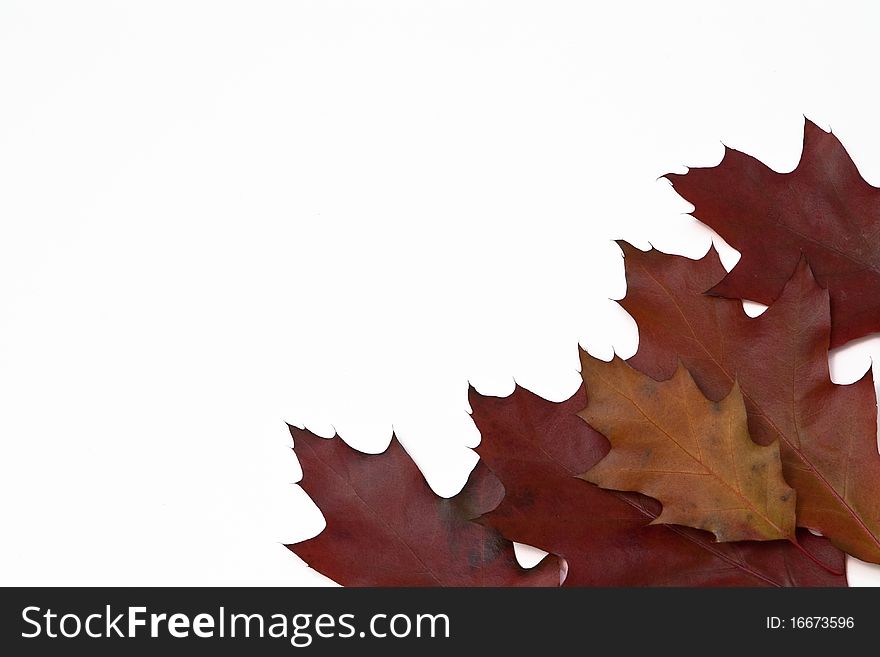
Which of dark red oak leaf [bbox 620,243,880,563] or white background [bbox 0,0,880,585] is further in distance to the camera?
white background [bbox 0,0,880,585]

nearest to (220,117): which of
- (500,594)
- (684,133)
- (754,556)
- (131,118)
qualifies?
(131,118)

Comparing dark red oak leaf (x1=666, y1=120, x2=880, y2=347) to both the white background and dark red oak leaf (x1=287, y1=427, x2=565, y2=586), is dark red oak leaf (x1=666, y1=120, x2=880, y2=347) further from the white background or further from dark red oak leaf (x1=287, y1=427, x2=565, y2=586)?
dark red oak leaf (x1=287, y1=427, x2=565, y2=586)

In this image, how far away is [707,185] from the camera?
0.97 metres

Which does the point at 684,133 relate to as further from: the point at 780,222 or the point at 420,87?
the point at 420,87

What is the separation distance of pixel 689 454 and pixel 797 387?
124mm

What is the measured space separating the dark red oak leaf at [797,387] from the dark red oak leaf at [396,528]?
22cm

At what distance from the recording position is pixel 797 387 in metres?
A: 0.86

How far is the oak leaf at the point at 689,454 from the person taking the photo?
83 cm

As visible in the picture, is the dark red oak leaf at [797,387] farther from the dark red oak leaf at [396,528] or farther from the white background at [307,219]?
the dark red oak leaf at [396,528]

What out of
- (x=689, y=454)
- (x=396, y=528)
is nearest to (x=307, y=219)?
(x=396, y=528)

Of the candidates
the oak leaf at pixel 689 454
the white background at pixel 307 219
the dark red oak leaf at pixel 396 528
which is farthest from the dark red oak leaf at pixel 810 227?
the dark red oak leaf at pixel 396 528

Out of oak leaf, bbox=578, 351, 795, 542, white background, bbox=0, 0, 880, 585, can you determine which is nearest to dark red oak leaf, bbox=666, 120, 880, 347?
white background, bbox=0, 0, 880, 585

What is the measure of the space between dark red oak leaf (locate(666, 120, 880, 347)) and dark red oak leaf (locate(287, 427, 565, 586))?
33 centimetres

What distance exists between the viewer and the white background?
100 centimetres
